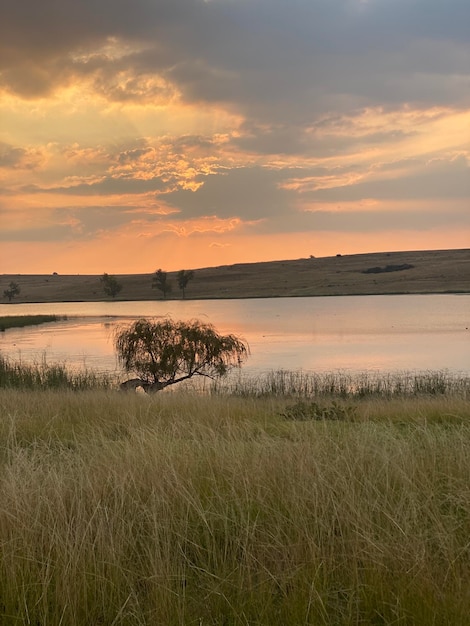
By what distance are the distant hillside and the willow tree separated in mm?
102201

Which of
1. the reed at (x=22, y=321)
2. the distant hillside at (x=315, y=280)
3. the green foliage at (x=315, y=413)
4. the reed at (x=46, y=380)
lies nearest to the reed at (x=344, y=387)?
the reed at (x=46, y=380)

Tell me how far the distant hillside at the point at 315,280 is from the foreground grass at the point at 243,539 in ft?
387

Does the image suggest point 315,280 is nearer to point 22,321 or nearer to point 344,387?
point 22,321

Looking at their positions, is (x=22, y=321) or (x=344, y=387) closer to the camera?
(x=344, y=387)

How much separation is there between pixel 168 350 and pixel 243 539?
1838 centimetres

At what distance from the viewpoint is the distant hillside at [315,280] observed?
12888 centimetres

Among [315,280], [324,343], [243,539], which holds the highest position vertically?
[315,280]

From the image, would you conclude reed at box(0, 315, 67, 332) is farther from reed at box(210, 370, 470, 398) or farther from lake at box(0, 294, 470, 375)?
reed at box(210, 370, 470, 398)

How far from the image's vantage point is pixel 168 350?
22.4 m

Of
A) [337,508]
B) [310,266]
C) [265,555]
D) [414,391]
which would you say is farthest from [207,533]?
[310,266]

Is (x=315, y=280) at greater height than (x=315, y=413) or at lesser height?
greater

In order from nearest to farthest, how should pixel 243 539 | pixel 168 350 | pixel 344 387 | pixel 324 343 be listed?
pixel 243 539, pixel 344 387, pixel 168 350, pixel 324 343

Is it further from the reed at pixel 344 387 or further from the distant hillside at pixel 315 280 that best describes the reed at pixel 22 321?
the distant hillside at pixel 315 280

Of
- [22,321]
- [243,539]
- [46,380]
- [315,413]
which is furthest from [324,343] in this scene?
[22,321]
